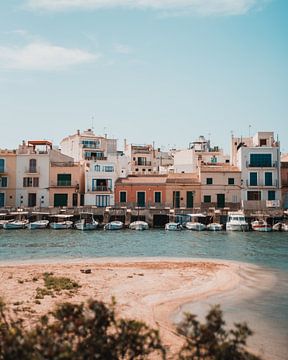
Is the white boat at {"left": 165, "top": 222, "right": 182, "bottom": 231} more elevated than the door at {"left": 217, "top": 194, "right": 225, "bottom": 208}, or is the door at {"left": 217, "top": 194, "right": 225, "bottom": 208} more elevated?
the door at {"left": 217, "top": 194, "right": 225, "bottom": 208}

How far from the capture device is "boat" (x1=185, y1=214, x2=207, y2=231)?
165ft

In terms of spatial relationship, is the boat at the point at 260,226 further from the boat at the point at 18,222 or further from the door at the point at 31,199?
the door at the point at 31,199

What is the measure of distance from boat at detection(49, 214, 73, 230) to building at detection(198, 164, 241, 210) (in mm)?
18620

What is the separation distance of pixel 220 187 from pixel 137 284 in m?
41.1

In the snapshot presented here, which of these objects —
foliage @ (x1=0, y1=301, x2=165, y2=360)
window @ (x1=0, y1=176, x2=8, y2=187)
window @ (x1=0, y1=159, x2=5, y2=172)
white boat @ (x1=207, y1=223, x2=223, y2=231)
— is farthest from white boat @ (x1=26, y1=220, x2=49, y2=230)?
foliage @ (x1=0, y1=301, x2=165, y2=360)

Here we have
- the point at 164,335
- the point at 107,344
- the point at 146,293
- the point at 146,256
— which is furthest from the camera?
the point at 146,256

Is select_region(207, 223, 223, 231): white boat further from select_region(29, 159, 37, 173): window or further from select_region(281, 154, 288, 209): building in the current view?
select_region(29, 159, 37, 173): window

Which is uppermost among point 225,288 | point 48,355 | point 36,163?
point 36,163

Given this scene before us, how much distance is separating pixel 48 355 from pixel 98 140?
75477mm

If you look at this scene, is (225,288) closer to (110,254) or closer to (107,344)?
(110,254)

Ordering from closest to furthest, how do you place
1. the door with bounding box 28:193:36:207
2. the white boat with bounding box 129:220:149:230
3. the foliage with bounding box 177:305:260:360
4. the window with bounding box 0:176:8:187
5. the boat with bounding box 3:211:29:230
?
1. the foliage with bounding box 177:305:260:360
2. the boat with bounding box 3:211:29:230
3. the white boat with bounding box 129:220:149:230
4. the door with bounding box 28:193:36:207
5. the window with bounding box 0:176:8:187

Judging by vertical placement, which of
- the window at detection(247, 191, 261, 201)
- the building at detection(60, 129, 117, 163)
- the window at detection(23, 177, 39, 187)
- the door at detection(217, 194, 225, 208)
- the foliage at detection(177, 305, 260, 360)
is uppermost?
the building at detection(60, 129, 117, 163)

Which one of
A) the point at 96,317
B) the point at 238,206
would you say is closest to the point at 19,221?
the point at 238,206

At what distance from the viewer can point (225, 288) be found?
68.3 feet
